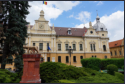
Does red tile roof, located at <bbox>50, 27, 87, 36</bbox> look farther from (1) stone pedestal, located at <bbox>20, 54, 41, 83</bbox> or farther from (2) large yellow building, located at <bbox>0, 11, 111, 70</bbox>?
(1) stone pedestal, located at <bbox>20, 54, 41, 83</bbox>

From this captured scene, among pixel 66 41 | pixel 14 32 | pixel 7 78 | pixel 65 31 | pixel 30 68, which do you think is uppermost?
pixel 65 31

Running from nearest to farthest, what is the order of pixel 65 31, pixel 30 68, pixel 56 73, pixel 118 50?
1. pixel 30 68
2. pixel 56 73
3. pixel 65 31
4. pixel 118 50

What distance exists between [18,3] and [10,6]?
1.11 meters

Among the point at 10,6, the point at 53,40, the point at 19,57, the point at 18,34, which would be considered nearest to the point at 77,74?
the point at 19,57

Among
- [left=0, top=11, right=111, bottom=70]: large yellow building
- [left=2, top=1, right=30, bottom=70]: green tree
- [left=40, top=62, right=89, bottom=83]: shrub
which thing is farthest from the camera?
[left=0, top=11, right=111, bottom=70]: large yellow building

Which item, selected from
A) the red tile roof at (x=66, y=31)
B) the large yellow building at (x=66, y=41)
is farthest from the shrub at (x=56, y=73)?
the red tile roof at (x=66, y=31)

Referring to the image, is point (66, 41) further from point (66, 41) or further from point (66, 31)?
point (66, 31)

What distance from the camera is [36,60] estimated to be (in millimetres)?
6719

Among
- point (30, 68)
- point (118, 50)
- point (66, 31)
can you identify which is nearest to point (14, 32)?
point (30, 68)

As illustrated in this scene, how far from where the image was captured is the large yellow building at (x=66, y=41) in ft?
94.1

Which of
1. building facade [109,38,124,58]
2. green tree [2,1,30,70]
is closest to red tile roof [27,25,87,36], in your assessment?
building facade [109,38,124,58]

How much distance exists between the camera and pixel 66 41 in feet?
102

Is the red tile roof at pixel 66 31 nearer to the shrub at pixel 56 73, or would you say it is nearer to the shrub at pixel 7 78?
the shrub at pixel 56 73

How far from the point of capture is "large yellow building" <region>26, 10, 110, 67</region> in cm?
2867
